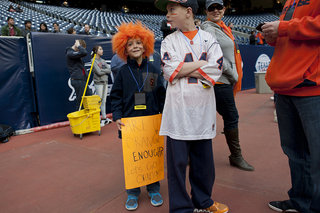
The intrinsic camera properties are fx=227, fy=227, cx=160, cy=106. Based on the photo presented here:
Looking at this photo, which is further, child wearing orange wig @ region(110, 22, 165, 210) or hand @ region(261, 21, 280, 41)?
child wearing orange wig @ region(110, 22, 165, 210)

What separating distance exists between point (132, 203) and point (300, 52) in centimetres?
179

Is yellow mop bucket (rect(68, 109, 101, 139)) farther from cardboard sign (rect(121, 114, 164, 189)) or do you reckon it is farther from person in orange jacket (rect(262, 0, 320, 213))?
person in orange jacket (rect(262, 0, 320, 213))

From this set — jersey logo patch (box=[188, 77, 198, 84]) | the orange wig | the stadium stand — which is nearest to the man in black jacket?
the orange wig

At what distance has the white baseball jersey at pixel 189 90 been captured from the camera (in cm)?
162

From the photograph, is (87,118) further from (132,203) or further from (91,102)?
(132,203)

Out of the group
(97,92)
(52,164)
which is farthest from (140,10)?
(52,164)

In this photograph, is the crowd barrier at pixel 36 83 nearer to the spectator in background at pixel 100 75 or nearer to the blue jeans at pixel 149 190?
the spectator in background at pixel 100 75

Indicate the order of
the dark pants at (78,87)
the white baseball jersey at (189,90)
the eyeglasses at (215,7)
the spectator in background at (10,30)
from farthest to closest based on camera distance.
A: the spectator in background at (10,30) → the dark pants at (78,87) → the eyeglasses at (215,7) → the white baseball jersey at (189,90)

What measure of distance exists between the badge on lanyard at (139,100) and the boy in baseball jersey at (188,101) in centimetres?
38

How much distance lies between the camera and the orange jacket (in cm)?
141

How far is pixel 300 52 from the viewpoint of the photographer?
4.95 feet

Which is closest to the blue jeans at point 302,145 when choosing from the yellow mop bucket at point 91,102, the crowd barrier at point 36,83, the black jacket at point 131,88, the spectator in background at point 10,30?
the black jacket at point 131,88

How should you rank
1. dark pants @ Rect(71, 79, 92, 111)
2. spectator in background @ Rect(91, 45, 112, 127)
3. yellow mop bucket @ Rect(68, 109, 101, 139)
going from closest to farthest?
yellow mop bucket @ Rect(68, 109, 101, 139)
dark pants @ Rect(71, 79, 92, 111)
spectator in background @ Rect(91, 45, 112, 127)

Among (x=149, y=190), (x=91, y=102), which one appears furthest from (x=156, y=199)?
(x=91, y=102)
